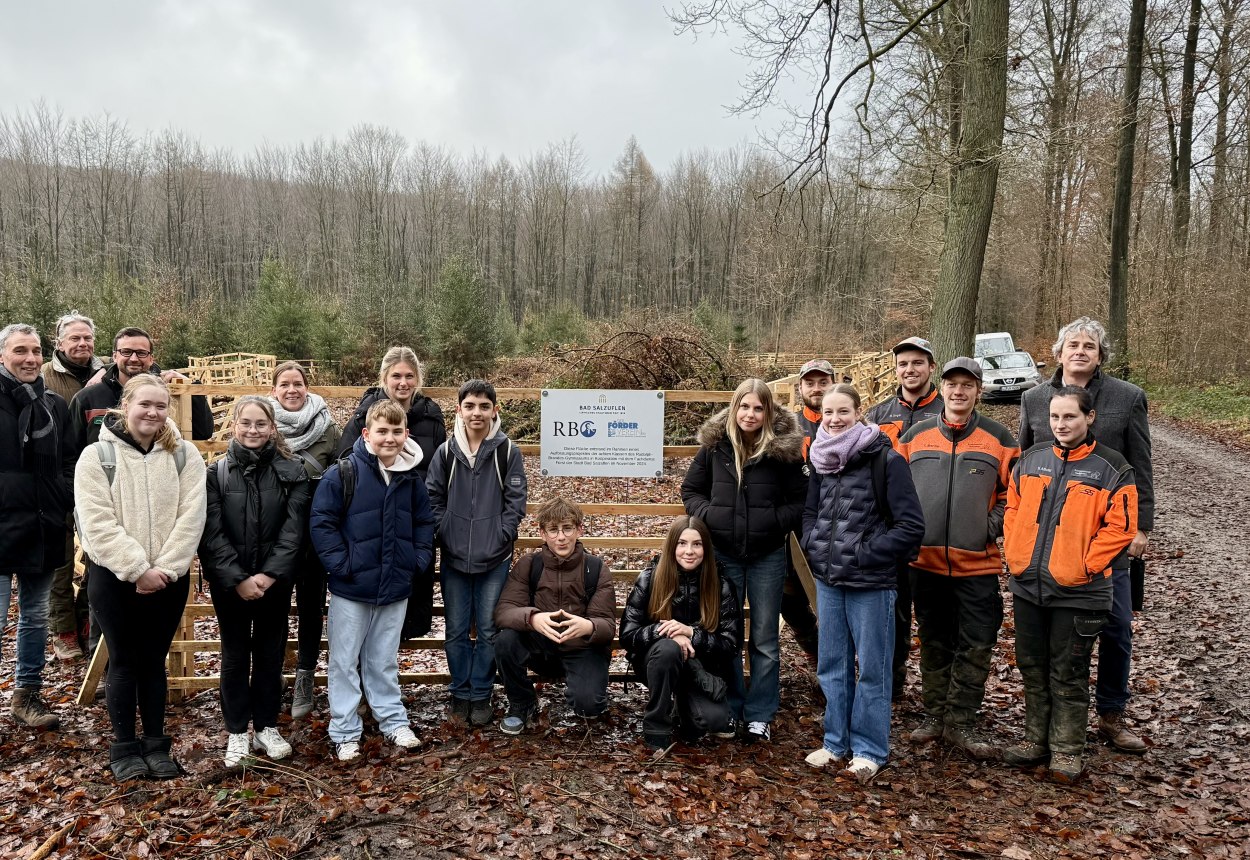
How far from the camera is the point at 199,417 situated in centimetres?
515

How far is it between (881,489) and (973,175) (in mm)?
6326

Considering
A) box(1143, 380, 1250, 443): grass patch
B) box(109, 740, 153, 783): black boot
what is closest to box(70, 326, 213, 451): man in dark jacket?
box(109, 740, 153, 783): black boot

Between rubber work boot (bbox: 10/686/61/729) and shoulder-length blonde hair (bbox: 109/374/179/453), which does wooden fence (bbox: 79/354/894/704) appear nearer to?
rubber work boot (bbox: 10/686/61/729)

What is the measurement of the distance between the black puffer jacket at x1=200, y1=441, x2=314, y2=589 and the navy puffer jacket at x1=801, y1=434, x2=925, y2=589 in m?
2.72

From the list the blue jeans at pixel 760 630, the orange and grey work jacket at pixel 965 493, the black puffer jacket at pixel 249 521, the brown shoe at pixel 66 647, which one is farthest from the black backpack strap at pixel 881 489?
the brown shoe at pixel 66 647

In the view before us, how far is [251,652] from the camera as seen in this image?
4031 mm

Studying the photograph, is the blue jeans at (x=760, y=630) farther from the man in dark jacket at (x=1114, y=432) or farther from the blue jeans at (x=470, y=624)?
the man in dark jacket at (x=1114, y=432)

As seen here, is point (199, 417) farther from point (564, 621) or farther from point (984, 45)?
point (984, 45)

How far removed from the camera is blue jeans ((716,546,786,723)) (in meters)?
4.22

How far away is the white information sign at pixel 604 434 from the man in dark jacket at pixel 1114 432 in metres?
2.11

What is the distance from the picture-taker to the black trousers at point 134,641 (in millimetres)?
3566

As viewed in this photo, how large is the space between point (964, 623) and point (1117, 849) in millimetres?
1186

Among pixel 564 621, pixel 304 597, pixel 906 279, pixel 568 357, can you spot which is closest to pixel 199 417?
pixel 304 597

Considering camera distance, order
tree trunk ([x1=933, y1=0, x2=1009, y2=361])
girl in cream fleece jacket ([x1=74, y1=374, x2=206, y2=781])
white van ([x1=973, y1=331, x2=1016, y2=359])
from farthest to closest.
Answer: white van ([x1=973, y1=331, x2=1016, y2=359]), tree trunk ([x1=933, y1=0, x2=1009, y2=361]), girl in cream fleece jacket ([x1=74, y1=374, x2=206, y2=781])
